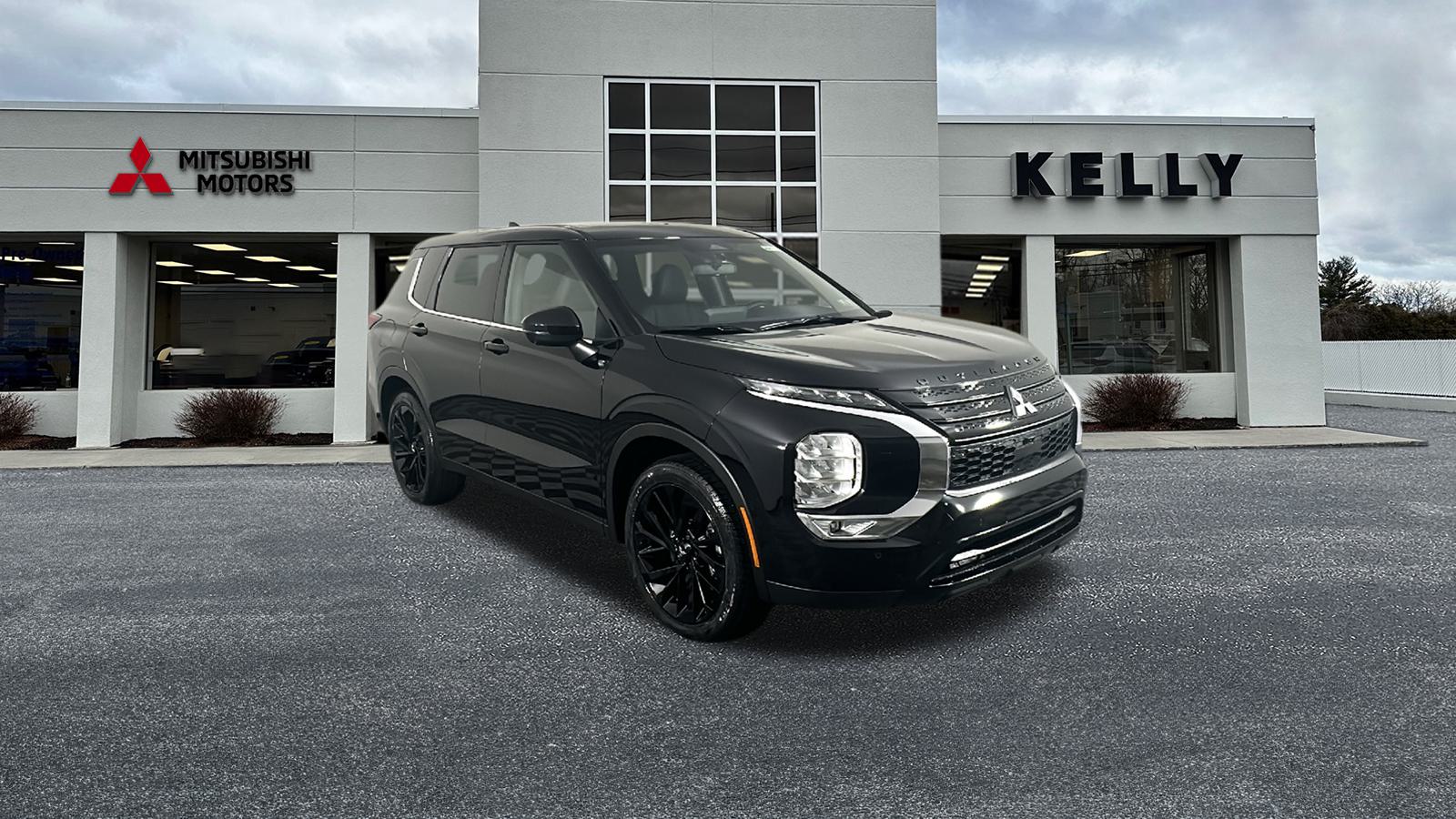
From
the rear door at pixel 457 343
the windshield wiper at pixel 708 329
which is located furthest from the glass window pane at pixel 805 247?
the windshield wiper at pixel 708 329

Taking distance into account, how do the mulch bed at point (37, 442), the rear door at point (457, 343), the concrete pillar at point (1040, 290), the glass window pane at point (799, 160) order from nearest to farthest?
the rear door at point (457, 343) → the mulch bed at point (37, 442) → the glass window pane at point (799, 160) → the concrete pillar at point (1040, 290)

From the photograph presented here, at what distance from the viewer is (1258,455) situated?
450 inches

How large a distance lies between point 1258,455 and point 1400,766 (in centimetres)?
956

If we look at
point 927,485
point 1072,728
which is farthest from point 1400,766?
point 927,485

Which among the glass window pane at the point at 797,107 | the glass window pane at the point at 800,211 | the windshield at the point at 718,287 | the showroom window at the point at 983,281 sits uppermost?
the glass window pane at the point at 797,107

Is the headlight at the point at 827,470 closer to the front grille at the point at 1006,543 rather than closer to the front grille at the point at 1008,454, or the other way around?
the front grille at the point at 1008,454

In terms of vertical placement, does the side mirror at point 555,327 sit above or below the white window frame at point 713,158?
below

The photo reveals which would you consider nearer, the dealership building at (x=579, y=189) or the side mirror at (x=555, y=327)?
the side mirror at (x=555, y=327)

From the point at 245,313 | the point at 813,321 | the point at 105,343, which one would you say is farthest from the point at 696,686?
the point at 105,343

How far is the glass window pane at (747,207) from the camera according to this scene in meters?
13.9

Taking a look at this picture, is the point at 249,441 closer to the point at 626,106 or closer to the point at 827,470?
the point at 626,106

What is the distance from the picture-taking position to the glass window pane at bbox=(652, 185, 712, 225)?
13867 mm

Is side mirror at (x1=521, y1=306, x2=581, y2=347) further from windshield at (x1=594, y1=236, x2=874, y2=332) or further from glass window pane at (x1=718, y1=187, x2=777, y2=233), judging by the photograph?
glass window pane at (x1=718, y1=187, x2=777, y2=233)

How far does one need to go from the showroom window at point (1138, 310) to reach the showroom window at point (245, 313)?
1230 centimetres
